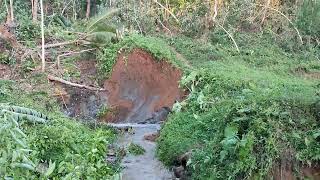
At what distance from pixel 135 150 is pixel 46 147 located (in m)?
2.47

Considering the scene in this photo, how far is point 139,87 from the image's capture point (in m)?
13.2

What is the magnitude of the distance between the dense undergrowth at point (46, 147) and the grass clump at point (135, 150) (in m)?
0.63

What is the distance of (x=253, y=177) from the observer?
587 cm

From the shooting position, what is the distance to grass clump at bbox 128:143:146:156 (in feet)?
29.7

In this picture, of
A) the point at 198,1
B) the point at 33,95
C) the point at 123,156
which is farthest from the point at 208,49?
the point at 123,156

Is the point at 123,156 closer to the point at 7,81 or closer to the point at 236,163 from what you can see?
the point at 236,163

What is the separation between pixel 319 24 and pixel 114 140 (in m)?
10.3

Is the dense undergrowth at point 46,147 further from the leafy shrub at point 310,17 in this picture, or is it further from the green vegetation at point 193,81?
the leafy shrub at point 310,17

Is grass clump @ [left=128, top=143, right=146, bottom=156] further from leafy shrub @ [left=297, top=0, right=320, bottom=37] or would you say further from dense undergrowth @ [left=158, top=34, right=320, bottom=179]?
leafy shrub @ [left=297, top=0, right=320, bottom=37]

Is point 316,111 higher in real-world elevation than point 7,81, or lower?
higher

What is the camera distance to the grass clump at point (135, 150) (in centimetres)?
904

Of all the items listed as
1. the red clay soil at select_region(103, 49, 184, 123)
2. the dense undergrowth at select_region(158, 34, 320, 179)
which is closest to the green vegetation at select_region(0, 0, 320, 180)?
the dense undergrowth at select_region(158, 34, 320, 179)

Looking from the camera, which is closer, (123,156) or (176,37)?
(123,156)

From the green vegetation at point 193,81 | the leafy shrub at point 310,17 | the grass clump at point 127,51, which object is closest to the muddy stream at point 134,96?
the grass clump at point 127,51
